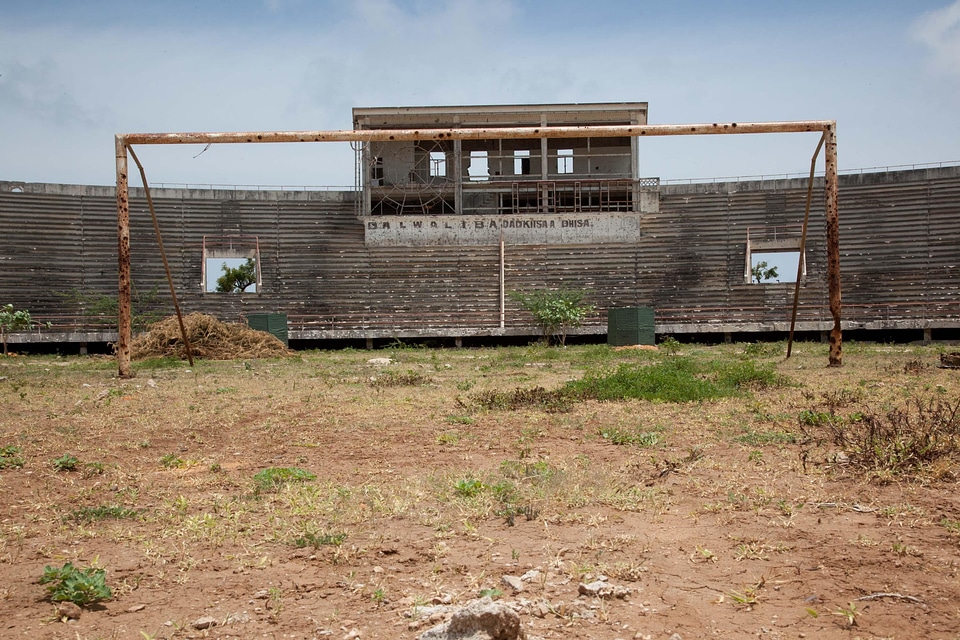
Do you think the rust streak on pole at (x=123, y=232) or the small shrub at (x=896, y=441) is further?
the rust streak on pole at (x=123, y=232)

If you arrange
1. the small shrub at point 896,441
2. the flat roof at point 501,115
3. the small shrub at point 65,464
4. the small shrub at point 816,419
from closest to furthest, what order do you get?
the small shrub at point 896,441, the small shrub at point 65,464, the small shrub at point 816,419, the flat roof at point 501,115

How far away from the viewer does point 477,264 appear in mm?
32000

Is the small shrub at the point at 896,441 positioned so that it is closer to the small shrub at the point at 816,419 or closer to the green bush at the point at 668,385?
the small shrub at the point at 816,419

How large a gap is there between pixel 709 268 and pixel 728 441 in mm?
25466

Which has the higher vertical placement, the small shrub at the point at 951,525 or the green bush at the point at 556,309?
the green bush at the point at 556,309

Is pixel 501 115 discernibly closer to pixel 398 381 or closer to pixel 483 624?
pixel 398 381

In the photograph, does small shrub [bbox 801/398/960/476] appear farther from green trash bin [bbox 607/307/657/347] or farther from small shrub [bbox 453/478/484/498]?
green trash bin [bbox 607/307/657/347]

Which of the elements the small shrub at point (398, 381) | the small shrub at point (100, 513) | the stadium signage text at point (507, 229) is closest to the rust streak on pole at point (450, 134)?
the small shrub at point (398, 381)

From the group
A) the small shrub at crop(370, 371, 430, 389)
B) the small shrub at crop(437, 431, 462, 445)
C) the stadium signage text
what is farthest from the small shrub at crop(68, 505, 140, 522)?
the stadium signage text

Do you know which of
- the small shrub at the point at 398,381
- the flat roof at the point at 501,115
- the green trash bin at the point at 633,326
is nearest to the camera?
the small shrub at the point at 398,381

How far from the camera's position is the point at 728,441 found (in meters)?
7.41

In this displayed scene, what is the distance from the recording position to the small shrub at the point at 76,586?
3.67 meters

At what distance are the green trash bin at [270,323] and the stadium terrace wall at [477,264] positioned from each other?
175 cm

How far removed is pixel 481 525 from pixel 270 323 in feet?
74.5
